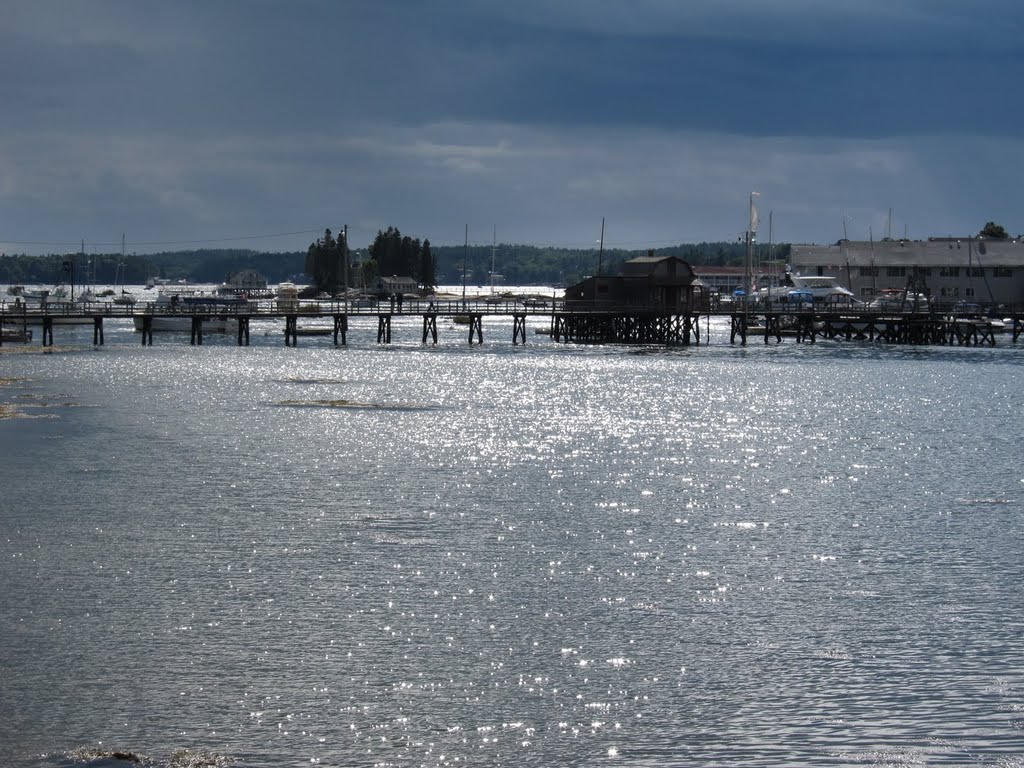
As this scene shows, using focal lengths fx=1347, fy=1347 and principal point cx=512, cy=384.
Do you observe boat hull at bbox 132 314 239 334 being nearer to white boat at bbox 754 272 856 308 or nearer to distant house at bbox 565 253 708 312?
distant house at bbox 565 253 708 312

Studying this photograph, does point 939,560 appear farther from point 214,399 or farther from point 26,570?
point 214,399

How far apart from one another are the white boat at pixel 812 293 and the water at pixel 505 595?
394ft

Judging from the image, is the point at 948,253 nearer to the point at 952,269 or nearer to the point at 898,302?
the point at 952,269

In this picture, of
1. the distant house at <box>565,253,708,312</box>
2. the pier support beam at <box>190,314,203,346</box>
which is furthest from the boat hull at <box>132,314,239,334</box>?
the distant house at <box>565,253,708,312</box>

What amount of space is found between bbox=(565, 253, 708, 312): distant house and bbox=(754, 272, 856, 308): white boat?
115 ft

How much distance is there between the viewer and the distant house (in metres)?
142

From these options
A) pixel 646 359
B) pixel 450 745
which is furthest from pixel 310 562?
pixel 646 359

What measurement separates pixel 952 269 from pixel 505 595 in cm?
17235

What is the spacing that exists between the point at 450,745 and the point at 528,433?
1697 inches

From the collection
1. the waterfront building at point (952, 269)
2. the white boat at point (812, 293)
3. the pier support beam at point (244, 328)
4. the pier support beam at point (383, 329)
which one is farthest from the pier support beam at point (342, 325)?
the waterfront building at point (952, 269)

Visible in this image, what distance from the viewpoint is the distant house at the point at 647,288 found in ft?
468

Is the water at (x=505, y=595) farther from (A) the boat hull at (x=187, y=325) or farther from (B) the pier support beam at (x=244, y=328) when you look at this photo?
(A) the boat hull at (x=187, y=325)

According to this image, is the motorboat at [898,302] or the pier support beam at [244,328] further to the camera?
the motorboat at [898,302]

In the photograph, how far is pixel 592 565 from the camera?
31516 mm
